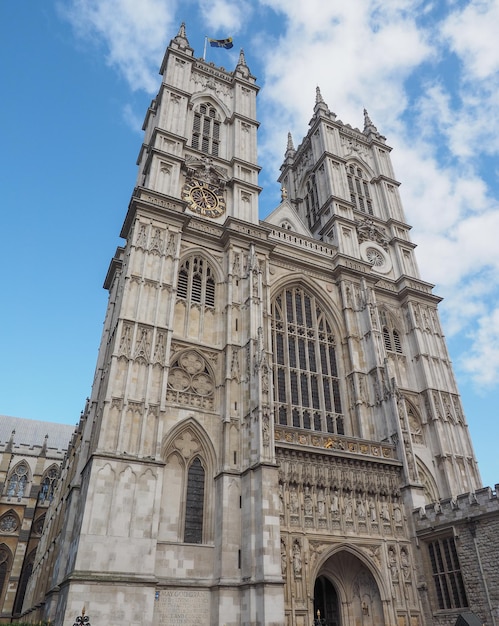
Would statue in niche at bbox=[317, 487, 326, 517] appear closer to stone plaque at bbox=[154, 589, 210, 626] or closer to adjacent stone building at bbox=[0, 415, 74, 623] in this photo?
stone plaque at bbox=[154, 589, 210, 626]

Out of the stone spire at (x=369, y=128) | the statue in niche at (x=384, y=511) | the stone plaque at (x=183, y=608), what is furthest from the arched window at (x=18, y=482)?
the stone spire at (x=369, y=128)

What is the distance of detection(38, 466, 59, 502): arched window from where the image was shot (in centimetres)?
4212

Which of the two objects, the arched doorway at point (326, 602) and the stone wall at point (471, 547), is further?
the arched doorway at point (326, 602)

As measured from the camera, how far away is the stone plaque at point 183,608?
16266 millimetres

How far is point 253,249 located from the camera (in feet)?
84.5

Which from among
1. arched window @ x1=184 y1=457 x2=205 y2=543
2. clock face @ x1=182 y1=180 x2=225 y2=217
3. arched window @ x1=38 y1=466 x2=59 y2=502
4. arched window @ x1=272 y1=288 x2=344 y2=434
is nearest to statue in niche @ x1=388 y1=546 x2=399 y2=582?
arched window @ x1=272 y1=288 x2=344 y2=434

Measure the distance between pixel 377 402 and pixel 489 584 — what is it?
936cm

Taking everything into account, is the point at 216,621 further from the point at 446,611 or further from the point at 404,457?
the point at 404,457

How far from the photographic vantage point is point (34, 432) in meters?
50.6

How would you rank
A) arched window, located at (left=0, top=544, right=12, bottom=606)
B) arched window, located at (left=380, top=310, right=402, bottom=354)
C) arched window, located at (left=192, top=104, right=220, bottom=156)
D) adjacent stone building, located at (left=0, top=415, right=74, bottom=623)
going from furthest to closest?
arched window, located at (left=0, top=544, right=12, bottom=606) < adjacent stone building, located at (left=0, top=415, right=74, bottom=623) < arched window, located at (left=192, top=104, right=220, bottom=156) < arched window, located at (left=380, top=310, right=402, bottom=354)

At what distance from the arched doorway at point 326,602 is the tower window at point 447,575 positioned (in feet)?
12.9

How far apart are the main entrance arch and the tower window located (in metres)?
2.28

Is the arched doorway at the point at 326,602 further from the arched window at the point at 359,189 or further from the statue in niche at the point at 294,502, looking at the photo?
the arched window at the point at 359,189

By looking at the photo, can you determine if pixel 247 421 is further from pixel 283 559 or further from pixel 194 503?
pixel 283 559
